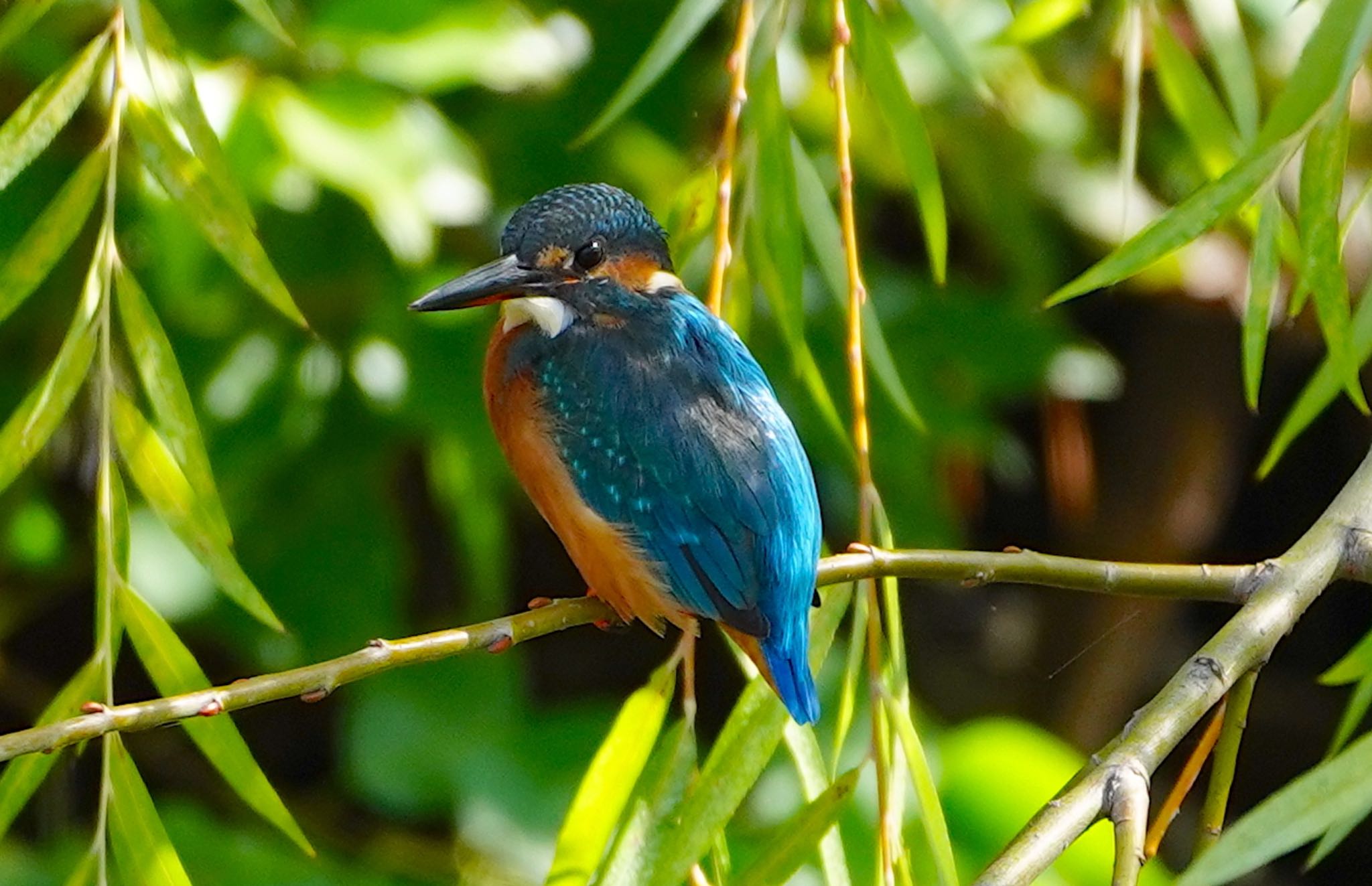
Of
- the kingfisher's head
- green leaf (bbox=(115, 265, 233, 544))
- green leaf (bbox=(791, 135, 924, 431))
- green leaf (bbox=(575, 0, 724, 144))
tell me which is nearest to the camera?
green leaf (bbox=(115, 265, 233, 544))

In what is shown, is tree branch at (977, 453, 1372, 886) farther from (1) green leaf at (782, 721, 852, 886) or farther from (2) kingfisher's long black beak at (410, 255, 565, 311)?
(2) kingfisher's long black beak at (410, 255, 565, 311)

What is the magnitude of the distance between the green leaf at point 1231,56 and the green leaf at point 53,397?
3.47ft

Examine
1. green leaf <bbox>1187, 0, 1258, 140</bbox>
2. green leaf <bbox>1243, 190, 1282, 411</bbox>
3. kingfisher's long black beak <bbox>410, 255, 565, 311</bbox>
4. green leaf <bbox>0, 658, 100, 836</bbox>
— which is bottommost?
green leaf <bbox>0, 658, 100, 836</bbox>

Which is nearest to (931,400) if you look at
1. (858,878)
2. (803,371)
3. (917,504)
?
(917,504)

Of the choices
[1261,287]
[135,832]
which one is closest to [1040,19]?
[1261,287]

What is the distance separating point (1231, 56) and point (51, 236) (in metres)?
1.14

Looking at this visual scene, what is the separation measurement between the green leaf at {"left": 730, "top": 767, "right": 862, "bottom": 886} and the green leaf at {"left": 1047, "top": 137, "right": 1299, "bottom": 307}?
1.36ft

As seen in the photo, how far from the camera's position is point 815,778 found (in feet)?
4.75

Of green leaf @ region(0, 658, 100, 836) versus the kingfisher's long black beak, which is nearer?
green leaf @ region(0, 658, 100, 836)

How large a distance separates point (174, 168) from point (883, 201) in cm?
199

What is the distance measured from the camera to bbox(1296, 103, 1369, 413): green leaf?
124 centimetres

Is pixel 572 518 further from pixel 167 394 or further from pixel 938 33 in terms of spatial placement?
pixel 938 33

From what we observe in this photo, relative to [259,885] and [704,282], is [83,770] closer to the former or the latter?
[259,885]

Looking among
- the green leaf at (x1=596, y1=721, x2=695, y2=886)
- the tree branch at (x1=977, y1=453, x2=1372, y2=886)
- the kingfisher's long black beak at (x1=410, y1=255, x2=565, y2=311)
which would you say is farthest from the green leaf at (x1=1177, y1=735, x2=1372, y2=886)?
the kingfisher's long black beak at (x1=410, y1=255, x2=565, y2=311)
